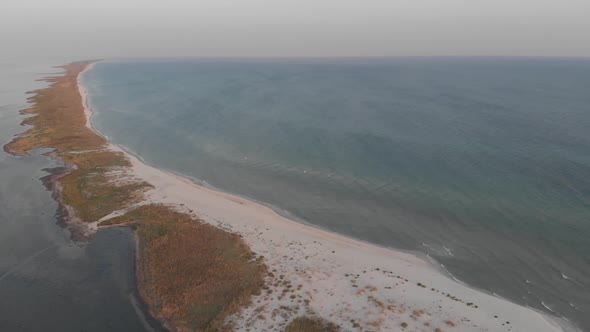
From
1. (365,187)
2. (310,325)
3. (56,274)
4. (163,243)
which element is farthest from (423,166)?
(56,274)

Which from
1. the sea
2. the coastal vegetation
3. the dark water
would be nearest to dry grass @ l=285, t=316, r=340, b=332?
the coastal vegetation

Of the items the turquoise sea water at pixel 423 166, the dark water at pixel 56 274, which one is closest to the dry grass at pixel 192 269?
the dark water at pixel 56 274

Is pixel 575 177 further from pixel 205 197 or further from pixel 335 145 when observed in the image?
pixel 205 197

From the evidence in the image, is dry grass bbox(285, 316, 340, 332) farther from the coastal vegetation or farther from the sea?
the sea

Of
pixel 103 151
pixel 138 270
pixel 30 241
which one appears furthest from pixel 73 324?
pixel 103 151

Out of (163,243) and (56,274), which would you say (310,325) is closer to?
(163,243)

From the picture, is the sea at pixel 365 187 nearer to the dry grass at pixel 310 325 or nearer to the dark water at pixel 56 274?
the dark water at pixel 56 274
